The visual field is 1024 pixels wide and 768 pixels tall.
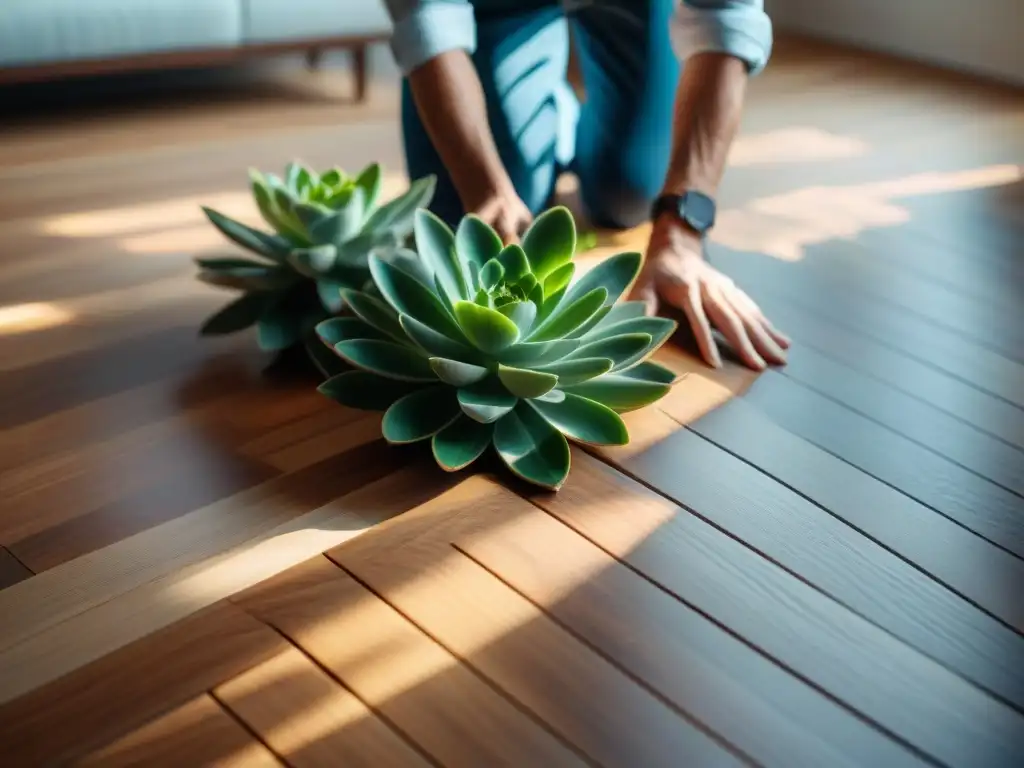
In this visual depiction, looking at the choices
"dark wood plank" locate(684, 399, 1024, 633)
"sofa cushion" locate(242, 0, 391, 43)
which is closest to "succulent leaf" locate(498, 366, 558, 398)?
"dark wood plank" locate(684, 399, 1024, 633)

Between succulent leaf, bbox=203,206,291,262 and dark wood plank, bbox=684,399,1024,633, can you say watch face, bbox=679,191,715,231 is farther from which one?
succulent leaf, bbox=203,206,291,262

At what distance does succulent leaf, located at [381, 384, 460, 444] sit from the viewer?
1003 mm

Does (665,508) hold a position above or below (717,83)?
below

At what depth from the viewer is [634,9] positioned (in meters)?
1.66

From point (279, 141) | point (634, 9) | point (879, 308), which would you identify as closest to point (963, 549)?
point (879, 308)

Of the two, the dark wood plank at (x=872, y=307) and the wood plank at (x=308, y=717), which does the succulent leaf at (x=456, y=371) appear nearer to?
the wood plank at (x=308, y=717)

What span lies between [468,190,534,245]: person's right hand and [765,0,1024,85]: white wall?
213 cm

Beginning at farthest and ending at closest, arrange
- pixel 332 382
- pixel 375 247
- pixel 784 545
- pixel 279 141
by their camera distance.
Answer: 1. pixel 279 141
2. pixel 375 247
3. pixel 332 382
4. pixel 784 545

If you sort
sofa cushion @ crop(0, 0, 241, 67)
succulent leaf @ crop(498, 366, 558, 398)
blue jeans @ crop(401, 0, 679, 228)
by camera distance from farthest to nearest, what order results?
1. sofa cushion @ crop(0, 0, 241, 67)
2. blue jeans @ crop(401, 0, 679, 228)
3. succulent leaf @ crop(498, 366, 558, 398)

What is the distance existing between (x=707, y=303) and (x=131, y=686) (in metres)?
0.76

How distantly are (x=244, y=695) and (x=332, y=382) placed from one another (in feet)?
1.20

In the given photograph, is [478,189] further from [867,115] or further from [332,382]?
[867,115]

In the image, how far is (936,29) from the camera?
120 inches

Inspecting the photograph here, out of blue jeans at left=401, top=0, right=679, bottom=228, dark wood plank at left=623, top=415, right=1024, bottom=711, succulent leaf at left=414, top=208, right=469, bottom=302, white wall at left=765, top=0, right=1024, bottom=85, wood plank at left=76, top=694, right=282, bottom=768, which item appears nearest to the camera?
wood plank at left=76, top=694, right=282, bottom=768
